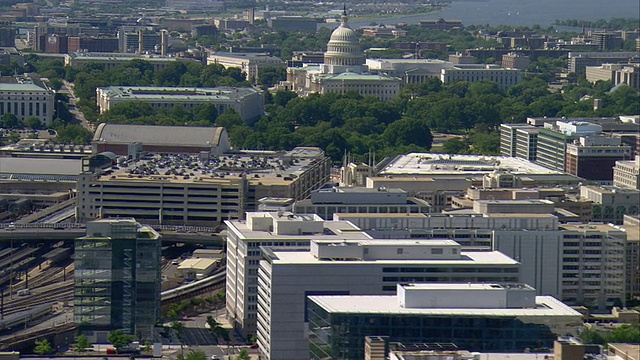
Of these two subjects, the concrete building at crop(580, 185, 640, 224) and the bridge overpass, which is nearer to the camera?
the bridge overpass

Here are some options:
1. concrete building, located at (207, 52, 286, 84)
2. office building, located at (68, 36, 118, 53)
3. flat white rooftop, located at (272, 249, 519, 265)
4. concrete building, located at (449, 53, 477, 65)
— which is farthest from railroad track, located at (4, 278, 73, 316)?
office building, located at (68, 36, 118, 53)

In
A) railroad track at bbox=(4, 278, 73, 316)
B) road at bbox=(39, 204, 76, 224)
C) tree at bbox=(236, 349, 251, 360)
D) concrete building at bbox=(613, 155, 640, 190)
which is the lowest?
road at bbox=(39, 204, 76, 224)

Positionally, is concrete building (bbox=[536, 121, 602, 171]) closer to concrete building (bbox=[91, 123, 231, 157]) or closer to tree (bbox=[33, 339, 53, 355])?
concrete building (bbox=[91, 123, 231, 157])

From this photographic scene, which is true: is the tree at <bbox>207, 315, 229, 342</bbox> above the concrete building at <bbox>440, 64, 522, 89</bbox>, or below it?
above

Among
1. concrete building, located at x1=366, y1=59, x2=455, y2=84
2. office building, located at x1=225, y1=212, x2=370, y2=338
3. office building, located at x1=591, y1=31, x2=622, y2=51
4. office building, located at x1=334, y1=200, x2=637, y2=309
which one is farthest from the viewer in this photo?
office building, located at x1=591, y1=31, x2=622, y2=51

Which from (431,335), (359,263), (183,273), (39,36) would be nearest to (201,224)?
(183,273)

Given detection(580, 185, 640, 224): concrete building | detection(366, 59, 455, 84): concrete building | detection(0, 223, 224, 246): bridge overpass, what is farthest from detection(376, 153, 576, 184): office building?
detection(366, 59, 455, 84): concrete building

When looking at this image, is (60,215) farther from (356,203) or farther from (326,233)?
(326,233)

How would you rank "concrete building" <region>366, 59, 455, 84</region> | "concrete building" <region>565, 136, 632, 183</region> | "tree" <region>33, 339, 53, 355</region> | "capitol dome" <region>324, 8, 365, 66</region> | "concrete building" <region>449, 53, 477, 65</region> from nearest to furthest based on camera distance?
1. "tree" <region>33, 339, 53, 355</region>
2. "concrete building" <region>565, 136, 632, 183</region>
3. "concrete building" <region>366, 59, 455, 84</region>
4. "capitol dome" <region>324, 8, 365, 66</region>
5. "concrete building" <region>449, 53, 477, 65</region>

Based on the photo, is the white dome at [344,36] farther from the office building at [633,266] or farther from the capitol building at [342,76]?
the office building at [633,266]
